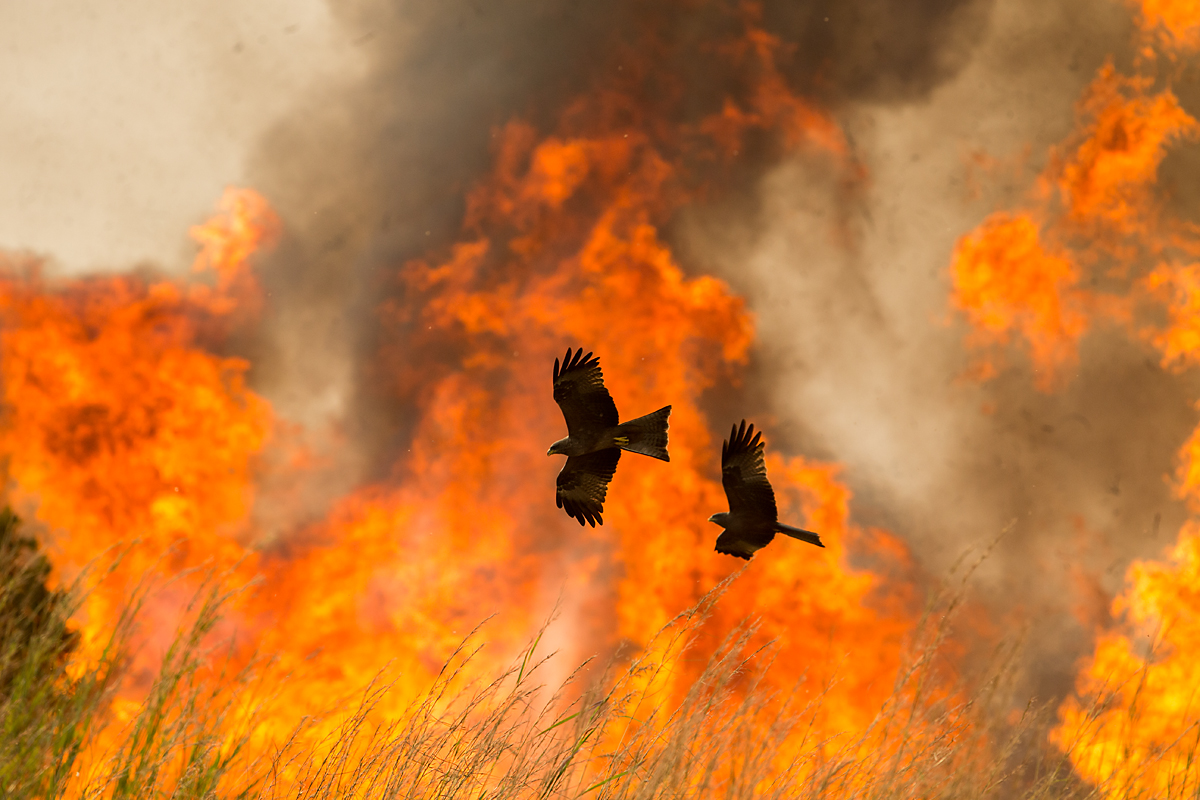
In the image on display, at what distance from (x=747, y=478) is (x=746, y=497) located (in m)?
0.13

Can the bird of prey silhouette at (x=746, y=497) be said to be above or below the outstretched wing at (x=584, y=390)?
below

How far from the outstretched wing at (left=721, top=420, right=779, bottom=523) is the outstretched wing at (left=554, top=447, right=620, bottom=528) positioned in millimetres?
824

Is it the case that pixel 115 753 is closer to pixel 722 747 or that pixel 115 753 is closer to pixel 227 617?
pixel 227 617

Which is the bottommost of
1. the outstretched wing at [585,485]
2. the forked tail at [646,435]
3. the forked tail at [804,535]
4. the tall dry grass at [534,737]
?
the tall dry grass at [534,737]

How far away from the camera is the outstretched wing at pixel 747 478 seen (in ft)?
16.0

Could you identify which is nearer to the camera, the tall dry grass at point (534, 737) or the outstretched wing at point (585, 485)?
the tall dry grass at point (534, 737)

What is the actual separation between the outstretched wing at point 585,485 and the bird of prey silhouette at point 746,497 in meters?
0.83

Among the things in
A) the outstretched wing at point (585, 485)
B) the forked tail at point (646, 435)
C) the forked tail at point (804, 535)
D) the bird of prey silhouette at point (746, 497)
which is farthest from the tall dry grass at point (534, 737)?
the outstretched wing at point (585, 485)

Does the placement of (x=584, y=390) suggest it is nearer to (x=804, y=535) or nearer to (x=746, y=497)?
(x=746, y=497)

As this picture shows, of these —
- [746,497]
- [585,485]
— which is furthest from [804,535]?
[585,485]

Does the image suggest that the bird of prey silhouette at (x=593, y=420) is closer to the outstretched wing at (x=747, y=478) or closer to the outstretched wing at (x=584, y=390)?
the outstretched wing at (x=584, y=390)

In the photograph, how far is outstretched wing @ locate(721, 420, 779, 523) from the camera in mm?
4887

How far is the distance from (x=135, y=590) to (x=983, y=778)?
2.93 m

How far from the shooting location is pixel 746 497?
491cm
